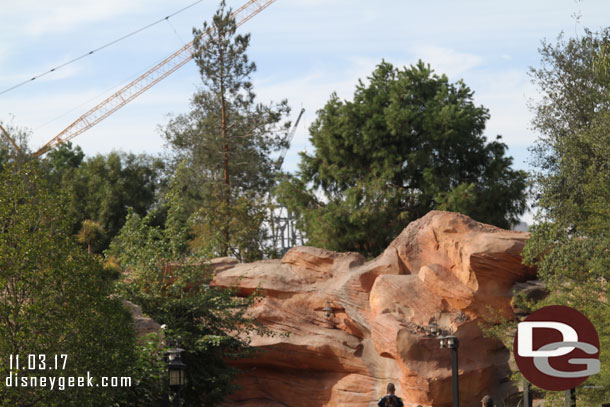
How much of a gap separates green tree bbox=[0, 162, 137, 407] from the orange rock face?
9031 mm

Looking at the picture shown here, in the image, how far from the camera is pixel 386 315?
20938 millimetres

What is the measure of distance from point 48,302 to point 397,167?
21376mm

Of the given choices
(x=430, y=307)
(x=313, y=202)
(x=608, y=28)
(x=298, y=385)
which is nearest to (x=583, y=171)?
(x=430, y=307)

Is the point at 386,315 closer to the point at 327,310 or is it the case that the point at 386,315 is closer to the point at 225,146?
the point at 327,310

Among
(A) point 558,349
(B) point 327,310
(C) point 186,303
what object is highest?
(B) point 327,310

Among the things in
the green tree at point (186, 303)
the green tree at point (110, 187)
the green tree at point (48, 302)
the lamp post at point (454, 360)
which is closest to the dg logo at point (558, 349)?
the green tree at point (48, 302)

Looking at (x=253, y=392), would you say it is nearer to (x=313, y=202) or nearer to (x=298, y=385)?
(x=298, y=385)

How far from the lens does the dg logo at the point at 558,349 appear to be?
3.90 m

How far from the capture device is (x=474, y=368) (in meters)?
20.7

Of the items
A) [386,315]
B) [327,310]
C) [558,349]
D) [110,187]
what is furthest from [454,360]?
[110,187]

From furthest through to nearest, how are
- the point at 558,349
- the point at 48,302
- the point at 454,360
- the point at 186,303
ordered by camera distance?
the point at 186,303
the point at 454,360
the point at 48,302
the point at 558,349

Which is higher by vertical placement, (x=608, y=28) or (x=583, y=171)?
(x=608, y=28)

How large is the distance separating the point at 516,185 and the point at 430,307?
10.7 meters

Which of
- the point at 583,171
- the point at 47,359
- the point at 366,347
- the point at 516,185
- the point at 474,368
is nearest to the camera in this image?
the point at 47,359
